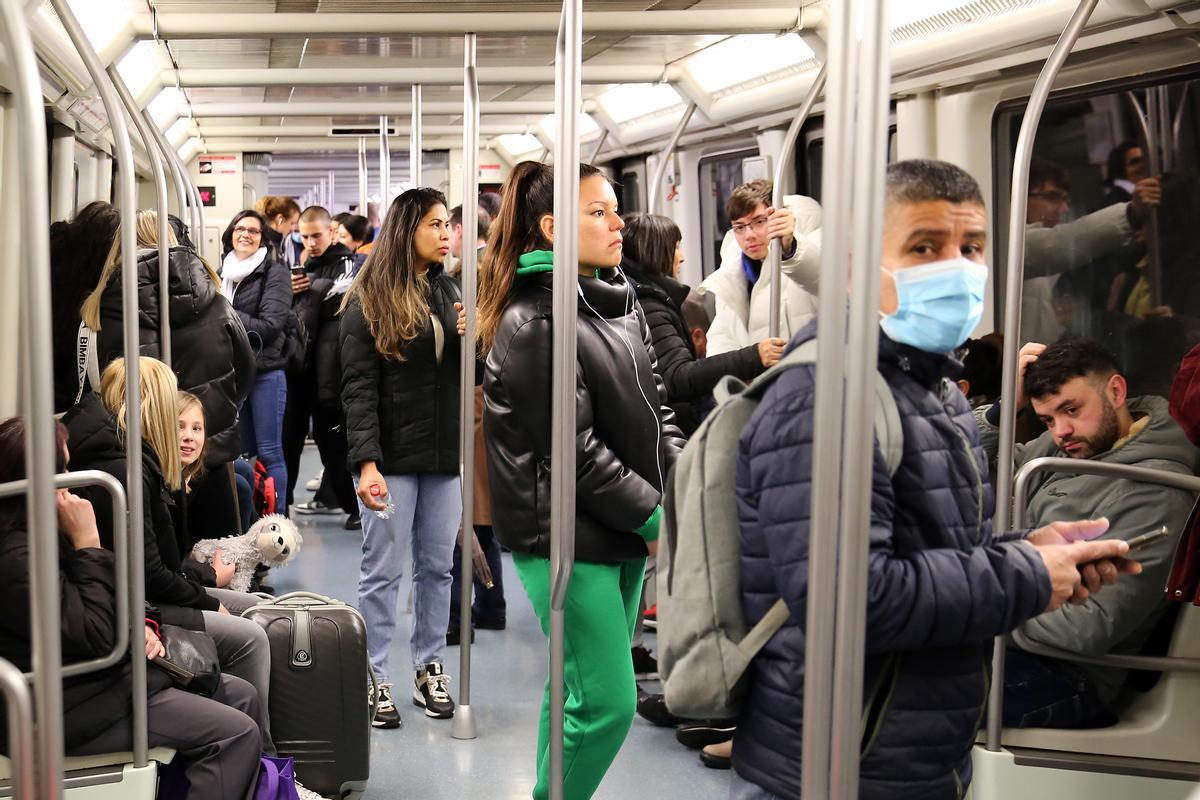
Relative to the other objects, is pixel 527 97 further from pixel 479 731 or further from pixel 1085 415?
pixel 1085 415

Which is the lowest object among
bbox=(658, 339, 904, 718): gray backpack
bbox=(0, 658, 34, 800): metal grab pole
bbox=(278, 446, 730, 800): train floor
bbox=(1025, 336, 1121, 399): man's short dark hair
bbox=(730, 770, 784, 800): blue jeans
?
bbox=(278, 446, 730, 800): train floor

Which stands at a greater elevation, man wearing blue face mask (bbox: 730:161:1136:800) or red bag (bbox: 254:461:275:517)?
man wearing blue face mask (bbox: 730:161:1136:800)

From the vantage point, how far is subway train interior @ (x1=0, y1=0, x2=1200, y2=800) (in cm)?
177

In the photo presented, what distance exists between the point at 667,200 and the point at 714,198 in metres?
0.46

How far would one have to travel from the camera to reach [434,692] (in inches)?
183

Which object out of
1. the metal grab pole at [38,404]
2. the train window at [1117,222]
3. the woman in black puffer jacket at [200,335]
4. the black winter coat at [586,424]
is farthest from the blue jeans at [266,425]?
the metal grab pole at [38,404]

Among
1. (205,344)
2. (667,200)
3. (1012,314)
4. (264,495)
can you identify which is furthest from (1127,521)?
(667,200)

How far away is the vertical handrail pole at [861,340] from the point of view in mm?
1537

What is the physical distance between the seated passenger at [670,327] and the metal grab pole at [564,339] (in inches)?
58.4

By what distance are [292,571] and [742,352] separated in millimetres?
3451

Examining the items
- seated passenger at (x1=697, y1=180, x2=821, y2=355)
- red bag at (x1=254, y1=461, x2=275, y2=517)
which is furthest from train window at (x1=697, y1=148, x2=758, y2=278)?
seated passenger at (x1=697, y1=180, x2=821, y2=355)

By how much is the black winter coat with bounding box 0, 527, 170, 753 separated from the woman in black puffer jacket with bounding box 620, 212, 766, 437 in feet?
7.26

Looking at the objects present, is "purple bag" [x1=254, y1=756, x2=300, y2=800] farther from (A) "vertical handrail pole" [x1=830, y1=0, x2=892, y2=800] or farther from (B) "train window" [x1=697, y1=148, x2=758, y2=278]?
(B) "train window" [x1=697, y1=148, x2=758, y2=278]

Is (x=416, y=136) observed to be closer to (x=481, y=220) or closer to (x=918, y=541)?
(x=481, y=220)
